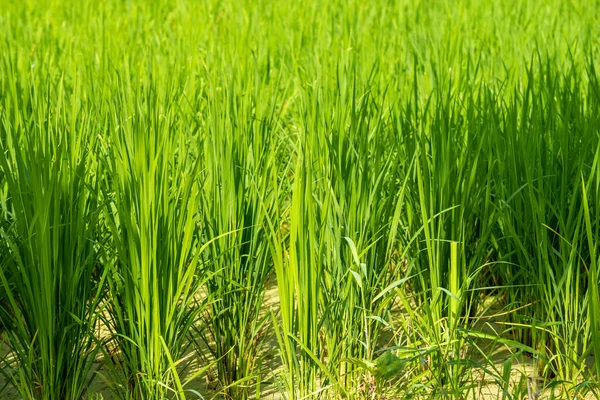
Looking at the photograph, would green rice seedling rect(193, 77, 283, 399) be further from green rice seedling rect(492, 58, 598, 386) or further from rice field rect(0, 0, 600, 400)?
green rice seedling rect(492, 58, 598, 386)

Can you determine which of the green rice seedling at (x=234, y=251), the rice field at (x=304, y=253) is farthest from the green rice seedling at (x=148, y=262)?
the green rice seedling at (x=234, y=251)

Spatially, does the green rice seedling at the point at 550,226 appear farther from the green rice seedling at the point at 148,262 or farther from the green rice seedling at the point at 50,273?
the green rice seedling at the point at 50,273

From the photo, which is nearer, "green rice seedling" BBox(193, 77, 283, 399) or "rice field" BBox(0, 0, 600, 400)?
"rice field" BBox(0, 0, 600, 400)

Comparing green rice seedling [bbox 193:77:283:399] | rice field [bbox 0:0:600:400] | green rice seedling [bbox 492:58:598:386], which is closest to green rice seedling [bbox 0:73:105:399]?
rice field [bbox 0:0:600:400]

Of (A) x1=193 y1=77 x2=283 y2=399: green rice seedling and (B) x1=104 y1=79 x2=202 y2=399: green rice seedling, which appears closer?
(B) x1=104 y1=79 x2=202 y2=399: green rice seedling

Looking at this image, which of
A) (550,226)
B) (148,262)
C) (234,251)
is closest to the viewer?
(148,262)

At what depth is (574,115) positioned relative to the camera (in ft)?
7.71

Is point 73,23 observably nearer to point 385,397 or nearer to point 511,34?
point 511,34

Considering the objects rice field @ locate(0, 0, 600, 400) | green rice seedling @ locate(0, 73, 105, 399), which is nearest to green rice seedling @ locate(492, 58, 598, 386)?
rice field @ locate(0, 0, 600, 400)

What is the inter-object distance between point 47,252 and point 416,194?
875 millimetres

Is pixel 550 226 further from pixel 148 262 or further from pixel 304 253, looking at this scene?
pixel 148 262

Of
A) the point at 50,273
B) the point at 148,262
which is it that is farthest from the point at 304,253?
the point at 50,273

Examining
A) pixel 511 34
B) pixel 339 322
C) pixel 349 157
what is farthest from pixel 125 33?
pixel 339 322

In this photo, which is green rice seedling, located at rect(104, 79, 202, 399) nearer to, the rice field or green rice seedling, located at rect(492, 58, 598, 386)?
the rice field
